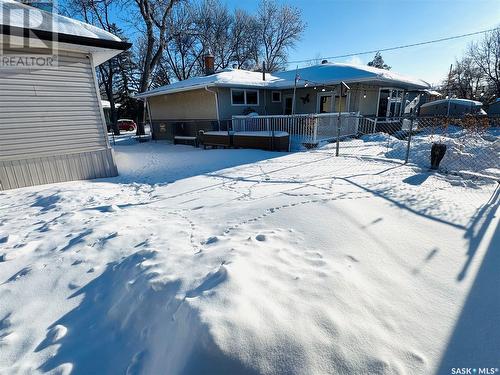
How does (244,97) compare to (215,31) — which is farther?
(215,31)

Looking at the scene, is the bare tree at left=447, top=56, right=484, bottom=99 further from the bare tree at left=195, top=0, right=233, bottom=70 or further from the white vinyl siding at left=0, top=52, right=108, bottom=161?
the white vinyl siding at left=0, top=52, right=108, bottom=161

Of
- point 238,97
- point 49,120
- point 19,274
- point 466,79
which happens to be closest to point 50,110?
point 49,120

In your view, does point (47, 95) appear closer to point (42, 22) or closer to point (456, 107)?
point (42, 22)

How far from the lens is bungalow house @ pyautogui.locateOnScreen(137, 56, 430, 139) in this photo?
1323 centimetres

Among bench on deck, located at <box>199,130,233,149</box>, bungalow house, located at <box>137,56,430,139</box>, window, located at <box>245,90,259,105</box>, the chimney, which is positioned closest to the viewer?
bench on deck, located at <box>199,130,233,149</box>

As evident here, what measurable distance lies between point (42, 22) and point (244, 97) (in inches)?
396

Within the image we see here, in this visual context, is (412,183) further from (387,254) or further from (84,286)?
(84,286)

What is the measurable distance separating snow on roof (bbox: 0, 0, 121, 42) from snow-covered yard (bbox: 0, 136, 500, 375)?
3821 mm

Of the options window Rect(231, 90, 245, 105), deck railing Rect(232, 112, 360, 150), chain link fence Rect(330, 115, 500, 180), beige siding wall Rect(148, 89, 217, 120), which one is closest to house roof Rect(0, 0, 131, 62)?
deck railing Rect(232, 112, 360, 150)

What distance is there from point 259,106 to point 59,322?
48.2ft

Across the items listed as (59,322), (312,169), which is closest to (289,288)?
(59,322)

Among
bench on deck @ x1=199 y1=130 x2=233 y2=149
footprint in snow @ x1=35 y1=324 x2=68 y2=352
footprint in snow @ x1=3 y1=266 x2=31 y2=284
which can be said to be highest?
bench on deck @ x1=199 y1=130 x2=233 y2=149

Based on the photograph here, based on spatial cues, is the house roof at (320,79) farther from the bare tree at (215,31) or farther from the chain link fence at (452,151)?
the bare tree at (215,31)

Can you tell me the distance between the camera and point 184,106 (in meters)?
15.7
